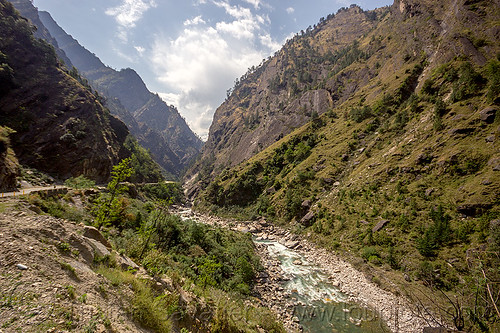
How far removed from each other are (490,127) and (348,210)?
1679cm

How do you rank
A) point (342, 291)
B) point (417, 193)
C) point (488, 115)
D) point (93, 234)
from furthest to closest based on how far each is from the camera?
1. point (417, 193)
2. point (488, 115)
3. point (342, 291)
4. point (93, 234)

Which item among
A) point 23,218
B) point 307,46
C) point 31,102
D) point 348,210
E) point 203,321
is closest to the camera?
point 23,218

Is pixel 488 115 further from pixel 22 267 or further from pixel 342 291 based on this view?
pixel 22 267

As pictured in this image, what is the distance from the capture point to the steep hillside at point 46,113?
41.0 m

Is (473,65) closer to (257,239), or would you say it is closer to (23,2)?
(257,239)

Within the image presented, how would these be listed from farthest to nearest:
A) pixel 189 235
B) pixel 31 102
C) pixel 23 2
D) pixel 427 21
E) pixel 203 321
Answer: pixel 23 2 < pixel 427 21 < pixel 31 102 < pixel 189 235 < pixel 203 321

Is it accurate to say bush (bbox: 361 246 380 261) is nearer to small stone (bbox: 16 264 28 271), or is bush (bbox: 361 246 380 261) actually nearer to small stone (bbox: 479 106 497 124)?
small stone (bbox: 479 106 497 124)

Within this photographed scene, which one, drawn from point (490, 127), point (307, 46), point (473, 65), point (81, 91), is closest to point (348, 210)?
point (490, 127)

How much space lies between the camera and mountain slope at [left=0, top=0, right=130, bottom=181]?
4106 centimetres

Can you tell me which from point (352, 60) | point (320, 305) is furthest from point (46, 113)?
point (352, 60)

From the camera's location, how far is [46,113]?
4644 centimetres

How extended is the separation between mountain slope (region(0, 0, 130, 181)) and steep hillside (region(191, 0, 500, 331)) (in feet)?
119

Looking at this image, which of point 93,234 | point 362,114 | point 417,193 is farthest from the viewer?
point 362,114

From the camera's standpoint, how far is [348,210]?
27.7 metres
